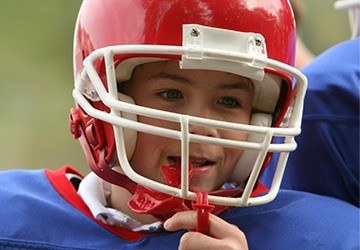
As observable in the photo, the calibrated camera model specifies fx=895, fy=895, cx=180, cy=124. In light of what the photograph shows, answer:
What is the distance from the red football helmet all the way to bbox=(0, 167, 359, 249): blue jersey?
0.10m

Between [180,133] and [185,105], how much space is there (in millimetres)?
189

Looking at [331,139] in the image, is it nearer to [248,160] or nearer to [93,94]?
[248,160]

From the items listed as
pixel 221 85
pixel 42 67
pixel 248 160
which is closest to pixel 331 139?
pixel 248 160

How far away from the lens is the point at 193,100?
177 cm

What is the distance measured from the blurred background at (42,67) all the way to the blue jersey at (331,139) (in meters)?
4.53

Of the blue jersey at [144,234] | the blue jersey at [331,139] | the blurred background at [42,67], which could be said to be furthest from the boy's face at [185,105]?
the blurred background at [42,67]

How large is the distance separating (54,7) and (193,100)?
850 cm

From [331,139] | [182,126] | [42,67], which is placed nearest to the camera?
[182,126]

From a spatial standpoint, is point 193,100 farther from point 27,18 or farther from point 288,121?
point 27,18

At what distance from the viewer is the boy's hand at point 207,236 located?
1.61 metres

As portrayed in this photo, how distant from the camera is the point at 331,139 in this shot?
215cm

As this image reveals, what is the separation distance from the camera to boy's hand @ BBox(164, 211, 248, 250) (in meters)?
1.61

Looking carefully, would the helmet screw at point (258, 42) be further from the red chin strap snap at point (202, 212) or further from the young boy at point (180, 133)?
the red chin strap snap at point (202, 212)

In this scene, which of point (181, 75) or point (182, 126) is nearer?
point (182, 126)
